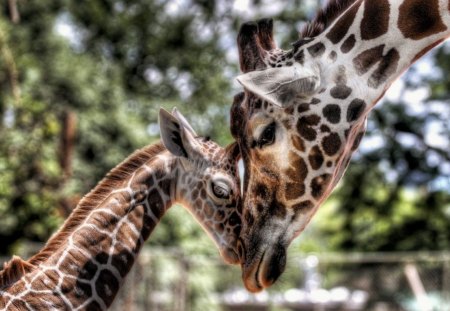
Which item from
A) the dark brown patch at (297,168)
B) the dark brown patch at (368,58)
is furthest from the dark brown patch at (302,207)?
the dark brown patch at (368,58)

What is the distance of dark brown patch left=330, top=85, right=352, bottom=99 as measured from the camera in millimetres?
3592

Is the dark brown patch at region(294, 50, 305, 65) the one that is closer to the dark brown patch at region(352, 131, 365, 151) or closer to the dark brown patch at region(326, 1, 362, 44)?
the dark brown patch at region(326, 1, 362, 44)

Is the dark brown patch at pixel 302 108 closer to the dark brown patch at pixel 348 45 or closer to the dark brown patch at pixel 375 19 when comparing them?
the dark brown patch at pixel 348 45

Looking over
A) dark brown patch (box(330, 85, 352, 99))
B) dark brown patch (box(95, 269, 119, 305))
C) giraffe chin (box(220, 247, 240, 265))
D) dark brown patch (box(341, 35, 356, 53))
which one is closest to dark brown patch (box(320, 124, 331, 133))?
dark brown patch (box(330, 85, 352, 99))

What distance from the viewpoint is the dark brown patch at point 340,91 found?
359 cm

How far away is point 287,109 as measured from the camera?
3633 mm

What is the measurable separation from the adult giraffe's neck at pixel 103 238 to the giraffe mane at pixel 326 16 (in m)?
1.49

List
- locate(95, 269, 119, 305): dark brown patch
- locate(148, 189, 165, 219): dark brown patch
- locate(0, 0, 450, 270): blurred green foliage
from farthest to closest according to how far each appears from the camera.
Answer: locate(0, 0, 450, 270): blurred green foliage, locate(148, 189, 165, 219): dark brown patch, locate(95, 269, 119, 305): dark brown patch

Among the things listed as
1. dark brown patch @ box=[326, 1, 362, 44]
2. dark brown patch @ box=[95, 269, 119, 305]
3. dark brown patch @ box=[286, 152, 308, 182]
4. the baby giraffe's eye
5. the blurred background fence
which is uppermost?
dark brown patch @ box=[326, 1, 362, 44]

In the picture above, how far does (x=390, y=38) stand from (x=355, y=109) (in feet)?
1.19

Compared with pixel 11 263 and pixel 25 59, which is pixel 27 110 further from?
pixel 11 263

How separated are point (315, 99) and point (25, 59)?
Result: 16407 mm

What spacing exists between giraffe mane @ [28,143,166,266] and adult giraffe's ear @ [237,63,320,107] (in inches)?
57.8

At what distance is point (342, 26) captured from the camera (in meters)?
A: 3.73
